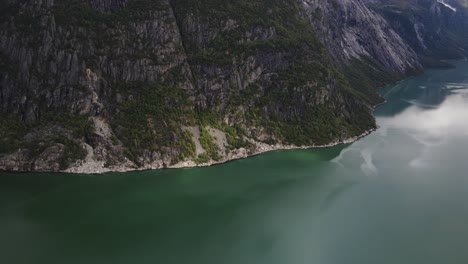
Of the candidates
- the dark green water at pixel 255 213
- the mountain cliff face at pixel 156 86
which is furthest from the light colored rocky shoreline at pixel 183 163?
the dark green water at pixel 255 213

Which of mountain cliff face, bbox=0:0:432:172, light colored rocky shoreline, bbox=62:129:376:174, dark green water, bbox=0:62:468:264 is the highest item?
mountain cliff face, bbox=0:0:432:172

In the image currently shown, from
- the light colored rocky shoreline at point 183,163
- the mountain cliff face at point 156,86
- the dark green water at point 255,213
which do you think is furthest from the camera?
the mountain cliff face at point 156,86

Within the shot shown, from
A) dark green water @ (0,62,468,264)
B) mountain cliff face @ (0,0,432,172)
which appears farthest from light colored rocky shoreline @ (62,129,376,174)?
dark green water @ (0,62,468,264)

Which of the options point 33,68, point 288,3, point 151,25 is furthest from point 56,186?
point 288,3

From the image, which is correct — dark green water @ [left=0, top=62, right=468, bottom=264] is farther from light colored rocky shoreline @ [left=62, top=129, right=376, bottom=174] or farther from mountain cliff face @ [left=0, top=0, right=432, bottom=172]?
mountain cliff face @ [left=0, top=0, right=432, bottom=172]

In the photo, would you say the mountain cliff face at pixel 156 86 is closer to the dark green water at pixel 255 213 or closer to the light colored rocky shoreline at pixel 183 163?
the light colored rocky shoreline at pixel 183 163
